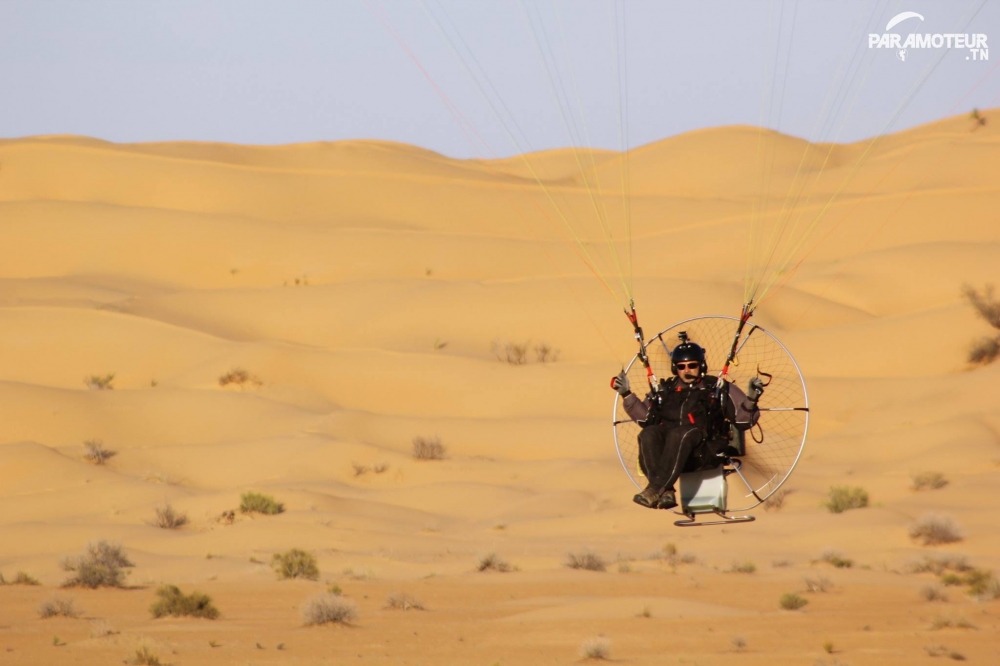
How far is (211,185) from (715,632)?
206ft

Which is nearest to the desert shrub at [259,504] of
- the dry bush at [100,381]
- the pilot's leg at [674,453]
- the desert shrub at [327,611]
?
the desert shrub at [327,611]

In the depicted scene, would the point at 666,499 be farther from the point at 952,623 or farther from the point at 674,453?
the point at 952,623

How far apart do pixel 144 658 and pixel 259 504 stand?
13.4 m

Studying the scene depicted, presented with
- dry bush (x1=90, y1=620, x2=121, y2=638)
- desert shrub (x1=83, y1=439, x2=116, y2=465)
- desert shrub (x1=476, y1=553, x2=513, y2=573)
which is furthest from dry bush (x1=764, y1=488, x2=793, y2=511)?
desert shrub (x1=83, y1=439, x2=116, y2=465)

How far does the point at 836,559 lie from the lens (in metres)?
28.5

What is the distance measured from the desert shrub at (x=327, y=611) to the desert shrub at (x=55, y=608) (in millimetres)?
4290

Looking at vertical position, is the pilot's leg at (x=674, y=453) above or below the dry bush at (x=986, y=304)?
below

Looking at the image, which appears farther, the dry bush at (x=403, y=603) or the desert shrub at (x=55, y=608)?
Result: the dry bush at (x=403, y=603)

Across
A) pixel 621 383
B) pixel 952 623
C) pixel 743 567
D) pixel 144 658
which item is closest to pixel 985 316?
pixel 743 567

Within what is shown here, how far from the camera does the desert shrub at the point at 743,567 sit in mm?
27750

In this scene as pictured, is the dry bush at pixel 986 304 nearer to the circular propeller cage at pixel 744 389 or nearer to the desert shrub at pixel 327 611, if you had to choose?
the circular propeller cage at pixel 744 389

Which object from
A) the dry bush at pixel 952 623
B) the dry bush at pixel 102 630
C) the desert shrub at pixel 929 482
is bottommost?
the dry bush at pixel 952 623

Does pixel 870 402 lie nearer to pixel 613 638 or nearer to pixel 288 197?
pixel 613 638

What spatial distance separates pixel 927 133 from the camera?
9281 cm
